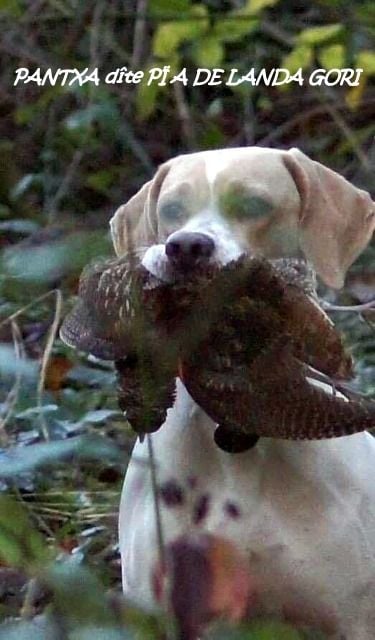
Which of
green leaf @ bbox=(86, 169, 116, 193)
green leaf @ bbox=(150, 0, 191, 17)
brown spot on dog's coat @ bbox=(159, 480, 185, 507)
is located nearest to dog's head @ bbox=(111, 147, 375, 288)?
brown spot on dog's coat @ bbox=(159, 480, 185, 507)

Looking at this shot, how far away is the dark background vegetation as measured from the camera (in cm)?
89

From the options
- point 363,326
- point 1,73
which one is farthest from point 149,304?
point 1,73

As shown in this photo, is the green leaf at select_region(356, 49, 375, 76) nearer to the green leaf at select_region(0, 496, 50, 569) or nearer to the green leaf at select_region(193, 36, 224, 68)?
the green leaf at select_region(193, 36, 224, 68)

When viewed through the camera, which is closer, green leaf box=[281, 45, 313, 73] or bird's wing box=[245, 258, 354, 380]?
bird's wing box=[245, 258, 354, 380]

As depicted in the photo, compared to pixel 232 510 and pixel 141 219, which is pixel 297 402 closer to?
pixel 232 510

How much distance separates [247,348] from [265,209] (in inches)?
21.8

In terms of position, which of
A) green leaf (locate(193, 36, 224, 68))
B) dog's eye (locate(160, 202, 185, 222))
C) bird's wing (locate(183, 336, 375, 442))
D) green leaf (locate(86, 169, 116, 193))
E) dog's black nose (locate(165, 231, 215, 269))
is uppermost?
green leaf (locate(193, 36, 224, 68))

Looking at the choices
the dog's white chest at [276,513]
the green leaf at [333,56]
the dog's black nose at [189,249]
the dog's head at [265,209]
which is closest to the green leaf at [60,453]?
the dog's black nose at [189,249]

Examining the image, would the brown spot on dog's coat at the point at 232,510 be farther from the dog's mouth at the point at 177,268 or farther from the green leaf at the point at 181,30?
the green leaf at the point at 181,30

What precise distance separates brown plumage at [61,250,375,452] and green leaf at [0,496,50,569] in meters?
1.01

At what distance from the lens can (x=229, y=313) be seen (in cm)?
205

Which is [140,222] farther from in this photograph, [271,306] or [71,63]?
[71,63]

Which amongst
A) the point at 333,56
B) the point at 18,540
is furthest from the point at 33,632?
the point at 333,56

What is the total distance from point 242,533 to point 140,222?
0.80 metres
